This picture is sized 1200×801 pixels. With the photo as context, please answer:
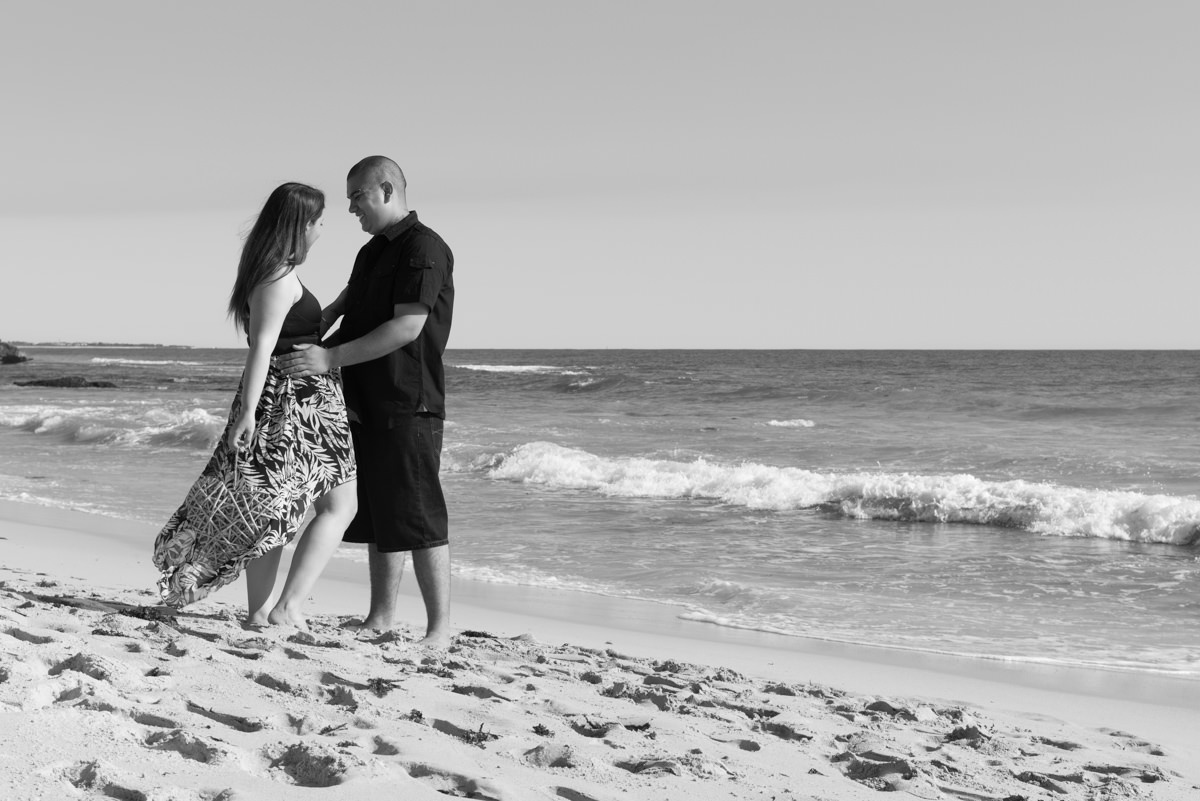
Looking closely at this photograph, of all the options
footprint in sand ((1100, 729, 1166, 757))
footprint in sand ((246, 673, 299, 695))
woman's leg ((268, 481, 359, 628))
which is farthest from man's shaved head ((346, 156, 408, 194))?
footprint in sand ((1100, 729, 1166, 757))

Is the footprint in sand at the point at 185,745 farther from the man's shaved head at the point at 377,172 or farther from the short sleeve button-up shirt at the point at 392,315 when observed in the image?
the man's shaved head at the point at 377,172

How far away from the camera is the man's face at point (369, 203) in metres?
3.96

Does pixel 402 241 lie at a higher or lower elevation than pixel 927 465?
higher

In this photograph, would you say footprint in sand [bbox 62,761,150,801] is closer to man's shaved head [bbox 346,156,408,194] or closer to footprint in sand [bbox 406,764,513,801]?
footprint in sand [bbox 406,764,513,801]

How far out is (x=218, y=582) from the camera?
383cm

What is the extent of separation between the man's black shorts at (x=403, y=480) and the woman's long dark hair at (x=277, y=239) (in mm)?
635

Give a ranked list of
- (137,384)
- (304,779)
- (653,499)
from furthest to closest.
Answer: (137,384), (653,499), (304,779)

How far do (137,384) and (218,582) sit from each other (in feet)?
126

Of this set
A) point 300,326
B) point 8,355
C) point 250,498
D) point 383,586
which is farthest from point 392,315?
point 8,355

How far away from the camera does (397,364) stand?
3.92m

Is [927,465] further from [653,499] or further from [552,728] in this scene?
[552,728]

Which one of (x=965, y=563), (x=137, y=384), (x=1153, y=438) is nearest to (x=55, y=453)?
(x=965, y=563)

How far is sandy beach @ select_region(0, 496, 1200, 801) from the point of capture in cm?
241

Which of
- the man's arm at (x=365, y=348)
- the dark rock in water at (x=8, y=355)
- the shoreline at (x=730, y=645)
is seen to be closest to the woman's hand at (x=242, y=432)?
the man's arm at (x=365, y=348)
